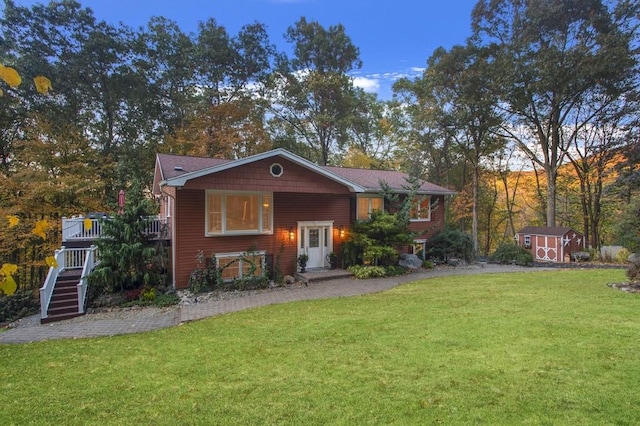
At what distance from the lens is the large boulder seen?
16094mm

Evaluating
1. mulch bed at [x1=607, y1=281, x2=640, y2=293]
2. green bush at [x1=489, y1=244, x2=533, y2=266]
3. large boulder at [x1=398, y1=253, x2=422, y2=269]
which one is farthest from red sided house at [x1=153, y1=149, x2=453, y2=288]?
green bush at [x1=489, y1=244, x2=533, y2=266]

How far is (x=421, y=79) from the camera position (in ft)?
81.6

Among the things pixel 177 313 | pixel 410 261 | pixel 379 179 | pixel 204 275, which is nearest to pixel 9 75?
pixel 177 313

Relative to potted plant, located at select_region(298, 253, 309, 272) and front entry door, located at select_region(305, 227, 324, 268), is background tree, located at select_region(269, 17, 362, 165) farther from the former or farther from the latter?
potted plant, located at select_region(298, 253, 309, 272)

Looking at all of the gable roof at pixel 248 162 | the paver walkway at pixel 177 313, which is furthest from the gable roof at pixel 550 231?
the paver walkway at pixel 177 313

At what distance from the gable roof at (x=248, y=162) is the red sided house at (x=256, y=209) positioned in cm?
3

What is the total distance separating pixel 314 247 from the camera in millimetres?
14781

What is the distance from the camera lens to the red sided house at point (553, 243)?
21.1 meters

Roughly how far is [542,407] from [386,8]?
64.6ft

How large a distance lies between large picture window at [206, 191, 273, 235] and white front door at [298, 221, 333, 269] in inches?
63.3

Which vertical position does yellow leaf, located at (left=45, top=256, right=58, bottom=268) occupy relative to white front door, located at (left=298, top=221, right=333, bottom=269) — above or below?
above

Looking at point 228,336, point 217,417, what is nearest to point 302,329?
point 228,336

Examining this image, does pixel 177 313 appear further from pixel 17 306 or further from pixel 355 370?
pixel 17 306

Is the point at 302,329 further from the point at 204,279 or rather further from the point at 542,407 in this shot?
the point at 204,279
